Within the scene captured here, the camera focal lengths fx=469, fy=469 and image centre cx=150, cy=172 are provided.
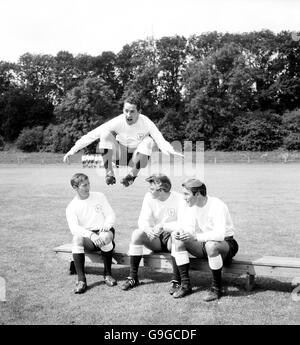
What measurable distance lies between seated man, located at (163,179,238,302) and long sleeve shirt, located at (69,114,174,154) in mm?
1096

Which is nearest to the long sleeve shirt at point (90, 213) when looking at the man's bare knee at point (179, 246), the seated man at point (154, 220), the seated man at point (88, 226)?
the seated man at point (88, 226)

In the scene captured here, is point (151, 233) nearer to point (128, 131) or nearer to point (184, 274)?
point (184, 274)

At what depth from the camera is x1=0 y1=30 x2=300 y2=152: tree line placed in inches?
2350

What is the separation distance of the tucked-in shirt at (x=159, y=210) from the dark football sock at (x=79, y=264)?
1048 millimetres

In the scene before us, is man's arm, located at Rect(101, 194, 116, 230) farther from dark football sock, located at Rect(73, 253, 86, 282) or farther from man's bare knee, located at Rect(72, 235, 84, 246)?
dark football sock, located at Rect(73, 253, 86, 282)

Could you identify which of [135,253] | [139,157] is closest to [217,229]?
[135,253]

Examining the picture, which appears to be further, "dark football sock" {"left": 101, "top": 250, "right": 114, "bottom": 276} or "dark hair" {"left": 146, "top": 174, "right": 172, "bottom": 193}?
"dark football sock" {"left": 101, "top": 250, "right": 114, "bottom": 276}

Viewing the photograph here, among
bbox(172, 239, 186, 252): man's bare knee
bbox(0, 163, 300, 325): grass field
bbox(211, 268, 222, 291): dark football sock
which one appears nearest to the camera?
bbox(0, 163, 300, 325): grass field

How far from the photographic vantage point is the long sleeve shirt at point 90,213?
7.35 m

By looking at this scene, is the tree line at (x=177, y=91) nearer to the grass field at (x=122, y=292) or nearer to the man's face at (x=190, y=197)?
the grass field at (x=122, y=292)

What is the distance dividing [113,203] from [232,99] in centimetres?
5071

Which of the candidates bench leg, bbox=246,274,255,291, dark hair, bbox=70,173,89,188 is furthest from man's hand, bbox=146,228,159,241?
bench leg, bbox=246,274,255,291

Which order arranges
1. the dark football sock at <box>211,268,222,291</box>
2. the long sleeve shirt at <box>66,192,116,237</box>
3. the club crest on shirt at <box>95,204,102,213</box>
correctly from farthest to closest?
the club crest on shirt at <box>95,204,102,213</box>, the long sleeve shirt at <box>66,192,116,237</box>, the dark football sock at <box>211,268,222,291</box>
